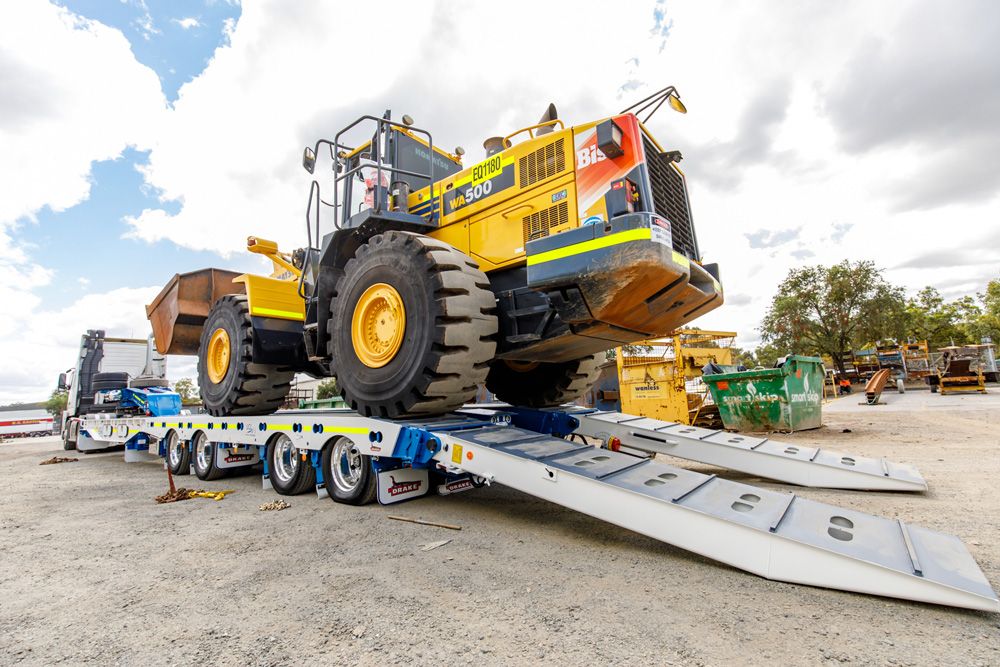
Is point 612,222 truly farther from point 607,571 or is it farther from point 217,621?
point 217,621

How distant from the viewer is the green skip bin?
970 cm

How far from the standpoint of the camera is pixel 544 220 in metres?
4.62

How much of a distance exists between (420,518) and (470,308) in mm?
1839

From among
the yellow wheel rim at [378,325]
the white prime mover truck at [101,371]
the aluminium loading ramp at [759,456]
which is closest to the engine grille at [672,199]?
the aluminium loading ramp at [759,456]

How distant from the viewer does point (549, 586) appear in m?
2.80

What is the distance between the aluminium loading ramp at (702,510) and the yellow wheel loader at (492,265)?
42cm

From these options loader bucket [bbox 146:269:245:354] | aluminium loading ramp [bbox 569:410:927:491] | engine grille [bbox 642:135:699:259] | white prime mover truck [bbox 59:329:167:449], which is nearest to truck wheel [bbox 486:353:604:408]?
aluminium loading ramp [bbox 569:410:927:491]

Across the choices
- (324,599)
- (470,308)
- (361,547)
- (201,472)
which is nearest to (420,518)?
(361,547)

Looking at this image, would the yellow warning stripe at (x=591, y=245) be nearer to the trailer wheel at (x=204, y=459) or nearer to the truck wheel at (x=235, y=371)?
the truck wheel at (x=235, y=371)

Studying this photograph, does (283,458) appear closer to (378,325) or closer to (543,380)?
(378,325)

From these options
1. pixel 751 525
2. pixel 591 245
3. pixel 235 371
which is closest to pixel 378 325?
pixel 591 245

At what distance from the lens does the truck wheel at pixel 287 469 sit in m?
5.49

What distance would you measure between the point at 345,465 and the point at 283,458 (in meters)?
1.19

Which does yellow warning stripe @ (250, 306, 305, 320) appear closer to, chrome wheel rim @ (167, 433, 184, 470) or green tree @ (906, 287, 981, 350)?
chrome wheel rim @ (167, 433, 184, 470)
